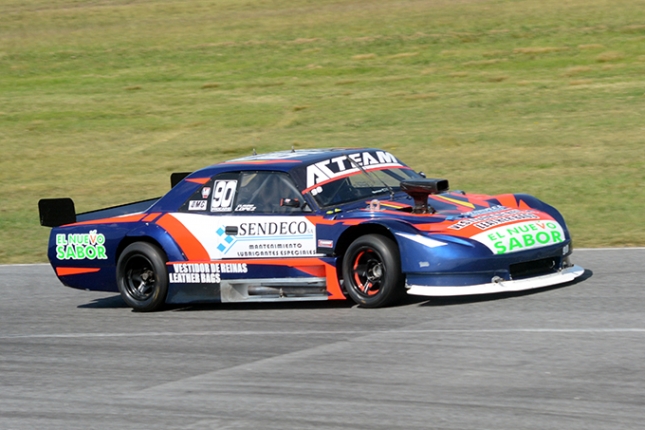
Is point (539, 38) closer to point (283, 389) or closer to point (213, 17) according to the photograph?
point (213, 17)

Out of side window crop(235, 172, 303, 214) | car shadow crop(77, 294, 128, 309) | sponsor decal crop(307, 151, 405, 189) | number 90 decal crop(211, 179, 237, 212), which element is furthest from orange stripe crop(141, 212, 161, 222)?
sponsor decal crop(307, 151, 405, 189)

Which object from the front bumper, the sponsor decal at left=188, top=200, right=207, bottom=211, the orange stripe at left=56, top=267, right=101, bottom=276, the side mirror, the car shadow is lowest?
Answer: the car shadow

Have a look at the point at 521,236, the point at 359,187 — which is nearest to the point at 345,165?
the point at 359,187

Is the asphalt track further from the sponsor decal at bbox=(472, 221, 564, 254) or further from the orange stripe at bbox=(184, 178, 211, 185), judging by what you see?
the orange stripe at bbox=(184, 178, 211, 185)

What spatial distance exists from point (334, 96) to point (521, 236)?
17.0 m

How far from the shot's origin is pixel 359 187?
9070 millimetres

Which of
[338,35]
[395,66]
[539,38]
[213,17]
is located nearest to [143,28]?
[213,17]

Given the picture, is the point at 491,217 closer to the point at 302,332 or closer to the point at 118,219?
the point at 302,332

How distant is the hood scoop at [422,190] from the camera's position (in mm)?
8269

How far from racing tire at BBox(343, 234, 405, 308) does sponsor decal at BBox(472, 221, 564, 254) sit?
667mm

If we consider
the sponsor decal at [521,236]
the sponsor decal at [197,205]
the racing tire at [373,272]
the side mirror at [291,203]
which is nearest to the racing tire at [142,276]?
the sponsor decal at [197,205]

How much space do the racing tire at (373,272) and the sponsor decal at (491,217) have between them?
0.54 metres

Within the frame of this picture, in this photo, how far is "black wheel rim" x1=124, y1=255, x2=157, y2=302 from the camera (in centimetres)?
936

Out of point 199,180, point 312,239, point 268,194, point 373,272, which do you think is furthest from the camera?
point 199,180
